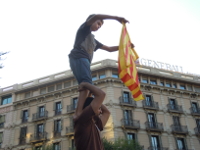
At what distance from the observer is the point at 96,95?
13.4 ft

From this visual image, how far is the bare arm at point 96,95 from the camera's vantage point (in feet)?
13.1

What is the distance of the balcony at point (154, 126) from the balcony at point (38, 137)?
450 inches

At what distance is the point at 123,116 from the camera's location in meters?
26.2

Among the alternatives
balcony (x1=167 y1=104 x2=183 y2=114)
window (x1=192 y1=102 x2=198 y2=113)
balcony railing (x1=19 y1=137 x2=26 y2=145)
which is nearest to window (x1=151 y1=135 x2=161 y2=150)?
balcony (x1=167 y1=104 x2=183 y2=114)

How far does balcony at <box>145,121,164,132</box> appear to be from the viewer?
26566 mm

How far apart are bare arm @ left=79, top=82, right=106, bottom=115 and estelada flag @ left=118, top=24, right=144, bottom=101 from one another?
0.57 meters

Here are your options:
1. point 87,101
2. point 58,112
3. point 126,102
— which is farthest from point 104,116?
point 58,112

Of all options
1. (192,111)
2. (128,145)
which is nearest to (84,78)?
(128,145)

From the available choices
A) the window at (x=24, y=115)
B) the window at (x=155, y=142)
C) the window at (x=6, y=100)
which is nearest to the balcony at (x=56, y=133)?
the window at (x=24, y=115)

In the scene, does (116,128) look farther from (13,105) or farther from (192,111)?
(13,105)

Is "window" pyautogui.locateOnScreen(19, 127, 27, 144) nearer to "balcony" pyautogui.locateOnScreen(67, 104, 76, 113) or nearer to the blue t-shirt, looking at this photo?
"balcony" pyautogui.locateOnScreen(67, 104, 76, 113)

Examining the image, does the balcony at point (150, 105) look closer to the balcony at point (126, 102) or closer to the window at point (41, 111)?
the balcony at point (126, 102)

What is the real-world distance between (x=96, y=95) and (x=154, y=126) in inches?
969

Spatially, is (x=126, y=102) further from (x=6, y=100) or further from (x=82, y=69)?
(x=82, y=69)
